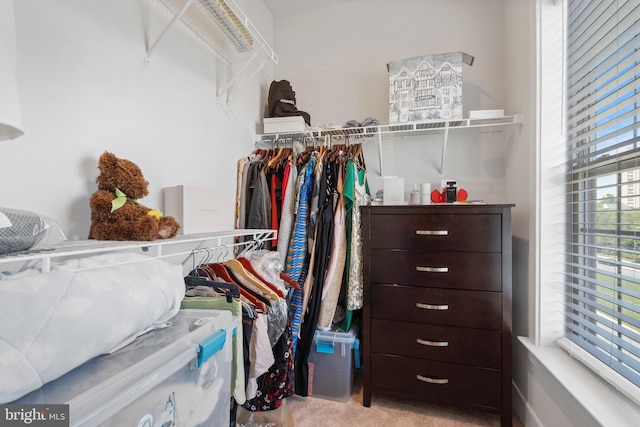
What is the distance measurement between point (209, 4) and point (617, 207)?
180cm

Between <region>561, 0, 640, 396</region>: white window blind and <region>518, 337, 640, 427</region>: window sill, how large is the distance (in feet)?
0.18

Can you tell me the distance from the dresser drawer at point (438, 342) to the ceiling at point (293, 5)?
236 cm

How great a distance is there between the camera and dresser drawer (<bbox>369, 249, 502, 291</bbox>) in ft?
4.68

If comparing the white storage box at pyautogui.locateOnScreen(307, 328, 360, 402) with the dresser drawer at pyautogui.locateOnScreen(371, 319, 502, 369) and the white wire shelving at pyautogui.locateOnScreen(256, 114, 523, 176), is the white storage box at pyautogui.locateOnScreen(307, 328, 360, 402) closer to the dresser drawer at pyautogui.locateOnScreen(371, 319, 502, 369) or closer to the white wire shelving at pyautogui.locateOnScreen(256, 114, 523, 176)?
the dresser drawer at pyautogui.locateOnScreen(371, 319, 502, 369)

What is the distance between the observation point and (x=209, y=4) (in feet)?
3.94

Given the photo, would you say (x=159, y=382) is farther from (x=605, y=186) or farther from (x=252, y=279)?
(x=605, y=186)

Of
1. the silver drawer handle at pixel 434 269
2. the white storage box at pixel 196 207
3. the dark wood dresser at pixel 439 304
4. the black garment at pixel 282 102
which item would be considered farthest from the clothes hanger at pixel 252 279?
the black garment at pixel 282 102

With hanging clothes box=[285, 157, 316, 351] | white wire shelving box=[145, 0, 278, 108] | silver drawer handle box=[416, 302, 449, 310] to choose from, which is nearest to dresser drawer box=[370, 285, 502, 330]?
silver drawer handle box=[416, 302, 449, 310]

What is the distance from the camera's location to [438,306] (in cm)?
148

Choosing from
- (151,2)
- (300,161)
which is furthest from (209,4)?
(300,161)

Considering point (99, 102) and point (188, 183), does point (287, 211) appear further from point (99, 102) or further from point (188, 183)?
point (99, 102)

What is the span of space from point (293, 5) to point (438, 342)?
2.58m

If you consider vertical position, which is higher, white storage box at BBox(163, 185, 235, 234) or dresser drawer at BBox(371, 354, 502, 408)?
white storage box at BBox(163, 185, 235, 234)

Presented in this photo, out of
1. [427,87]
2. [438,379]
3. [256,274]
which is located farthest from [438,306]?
[427,87]
